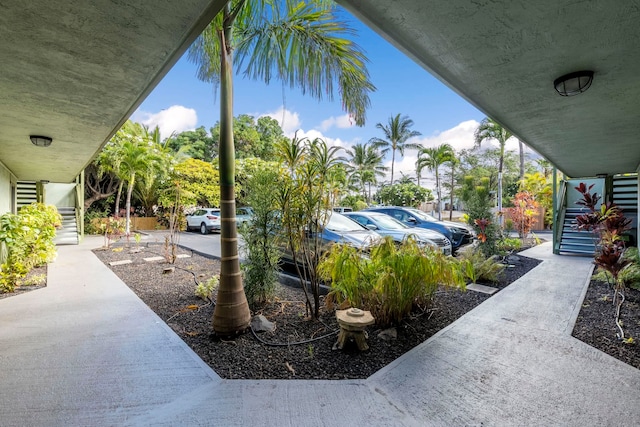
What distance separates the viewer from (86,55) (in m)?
2.21

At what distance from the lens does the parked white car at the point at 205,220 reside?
1368 centimetres

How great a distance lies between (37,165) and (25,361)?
6.32 meters

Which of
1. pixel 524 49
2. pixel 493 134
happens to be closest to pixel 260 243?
pixel 524 49

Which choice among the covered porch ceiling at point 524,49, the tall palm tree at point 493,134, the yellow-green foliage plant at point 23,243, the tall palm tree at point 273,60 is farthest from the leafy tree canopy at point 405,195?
the yellow-green foliage plant at point 23,243

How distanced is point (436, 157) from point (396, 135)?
5741 millimetres

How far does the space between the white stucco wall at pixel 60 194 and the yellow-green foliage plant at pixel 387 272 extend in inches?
497

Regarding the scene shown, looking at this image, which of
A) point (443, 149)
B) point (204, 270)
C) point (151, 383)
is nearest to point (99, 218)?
point (204, 270)

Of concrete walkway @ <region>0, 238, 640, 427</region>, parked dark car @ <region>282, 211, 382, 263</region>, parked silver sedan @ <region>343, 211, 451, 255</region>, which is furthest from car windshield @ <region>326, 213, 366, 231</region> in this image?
concrete walkway @ <region>0, 238, 640, 427</region>

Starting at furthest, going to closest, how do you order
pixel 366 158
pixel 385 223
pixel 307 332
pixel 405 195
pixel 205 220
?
pixel 366 158 < pixel 405 195 < pixel 205 220 < pixel 385 223 < pixel 307 332

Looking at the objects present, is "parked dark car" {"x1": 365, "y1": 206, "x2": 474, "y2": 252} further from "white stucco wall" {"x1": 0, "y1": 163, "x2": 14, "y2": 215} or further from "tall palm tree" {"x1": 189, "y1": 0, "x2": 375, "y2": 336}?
"white stucco wall" {"x1": 0, "y1": 163, "x2": 14, "y2": 215}

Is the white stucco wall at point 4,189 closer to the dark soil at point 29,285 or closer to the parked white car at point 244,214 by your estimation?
the dark soil at point 29,285

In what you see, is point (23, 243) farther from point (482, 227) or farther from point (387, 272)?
point (482, 227)

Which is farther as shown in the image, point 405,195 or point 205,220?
point 405,195

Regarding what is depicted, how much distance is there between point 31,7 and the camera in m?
1.67
